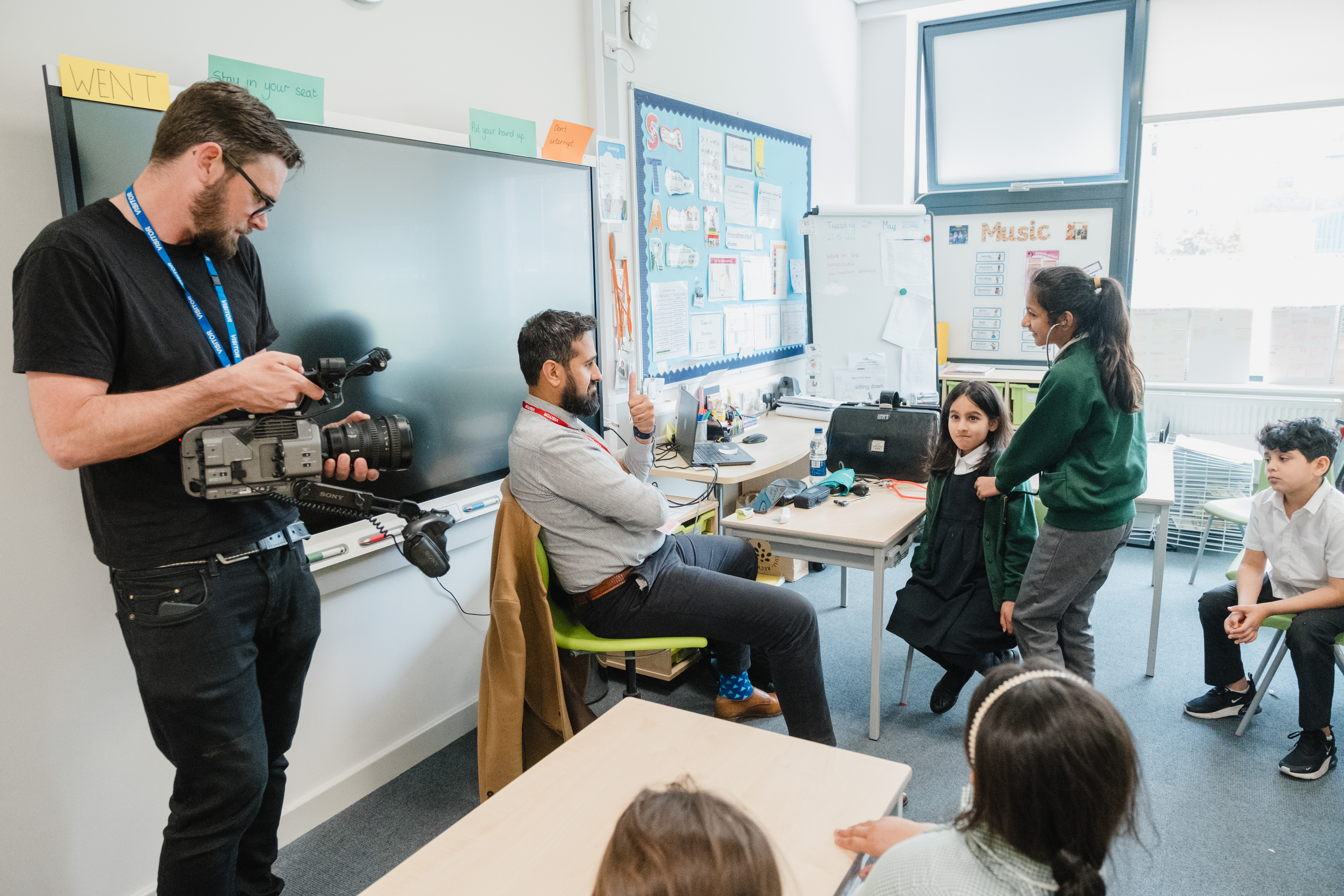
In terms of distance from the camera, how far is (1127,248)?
4609 mm

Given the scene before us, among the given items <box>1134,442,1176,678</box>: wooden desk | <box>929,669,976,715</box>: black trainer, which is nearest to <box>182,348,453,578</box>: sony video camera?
<box>929,669,976,715</box>: black trainer

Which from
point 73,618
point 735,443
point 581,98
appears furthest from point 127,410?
point 735,443

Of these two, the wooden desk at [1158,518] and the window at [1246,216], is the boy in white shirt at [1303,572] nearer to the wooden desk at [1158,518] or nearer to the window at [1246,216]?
the wooden desk at [1158,518]

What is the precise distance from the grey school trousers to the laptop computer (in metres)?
1.01

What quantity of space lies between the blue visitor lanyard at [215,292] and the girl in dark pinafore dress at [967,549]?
2015 millimetres

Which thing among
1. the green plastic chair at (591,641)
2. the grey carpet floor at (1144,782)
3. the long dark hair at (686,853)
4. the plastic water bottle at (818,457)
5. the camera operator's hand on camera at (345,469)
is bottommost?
the grey carpet floor at (1144,782)

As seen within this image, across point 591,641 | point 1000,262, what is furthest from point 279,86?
point 1000,262

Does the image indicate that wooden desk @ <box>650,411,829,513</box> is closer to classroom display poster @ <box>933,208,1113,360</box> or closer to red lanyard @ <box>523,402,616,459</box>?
red lanyard @ <box>523,402,616,459</box>

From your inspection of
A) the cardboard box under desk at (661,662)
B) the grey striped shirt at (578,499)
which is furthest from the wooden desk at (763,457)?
the grey striped shirt at (578,499)

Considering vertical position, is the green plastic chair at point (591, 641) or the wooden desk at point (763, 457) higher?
the wooden desk at point (763, 457)

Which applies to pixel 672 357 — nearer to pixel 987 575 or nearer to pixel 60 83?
pixel 987 575

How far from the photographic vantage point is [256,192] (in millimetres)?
1407

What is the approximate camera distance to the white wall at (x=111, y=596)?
157cm

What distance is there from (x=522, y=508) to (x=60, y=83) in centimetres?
123
